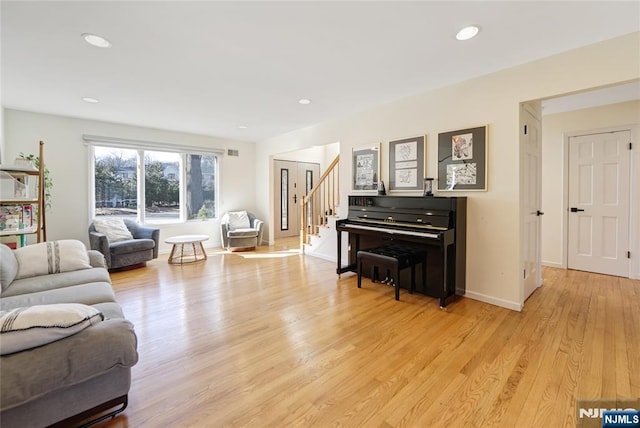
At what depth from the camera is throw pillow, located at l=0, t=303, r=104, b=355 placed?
1167mm

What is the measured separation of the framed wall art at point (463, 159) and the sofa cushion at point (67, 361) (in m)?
3.20

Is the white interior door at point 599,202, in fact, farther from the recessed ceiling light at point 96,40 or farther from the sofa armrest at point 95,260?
the sofa armrest at point 95,260

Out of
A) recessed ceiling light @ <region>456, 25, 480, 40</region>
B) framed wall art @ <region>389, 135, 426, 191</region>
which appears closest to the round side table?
framed wall art @ <region>389, 135, 426, 191</region>

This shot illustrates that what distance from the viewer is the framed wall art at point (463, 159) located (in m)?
2.99

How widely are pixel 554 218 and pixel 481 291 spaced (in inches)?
92.7

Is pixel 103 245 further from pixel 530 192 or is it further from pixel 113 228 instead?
pixel 530 192

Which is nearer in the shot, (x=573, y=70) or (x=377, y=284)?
(x=573, y=70)

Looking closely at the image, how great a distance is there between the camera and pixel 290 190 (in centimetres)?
735

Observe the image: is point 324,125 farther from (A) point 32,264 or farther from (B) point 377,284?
(A) point 32,264

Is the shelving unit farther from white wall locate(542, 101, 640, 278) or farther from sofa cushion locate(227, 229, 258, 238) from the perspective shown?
white wall locate(542, 101, 640, 278)

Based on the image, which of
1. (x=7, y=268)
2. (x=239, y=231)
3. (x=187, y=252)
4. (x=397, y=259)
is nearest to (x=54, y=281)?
(x=7, y=268)

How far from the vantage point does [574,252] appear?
4.18 meters

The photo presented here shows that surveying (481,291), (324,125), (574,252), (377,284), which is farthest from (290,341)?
(574,252)

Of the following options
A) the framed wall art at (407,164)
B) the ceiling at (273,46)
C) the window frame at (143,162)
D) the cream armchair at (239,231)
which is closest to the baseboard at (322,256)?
the cream armchair at (239,231)
